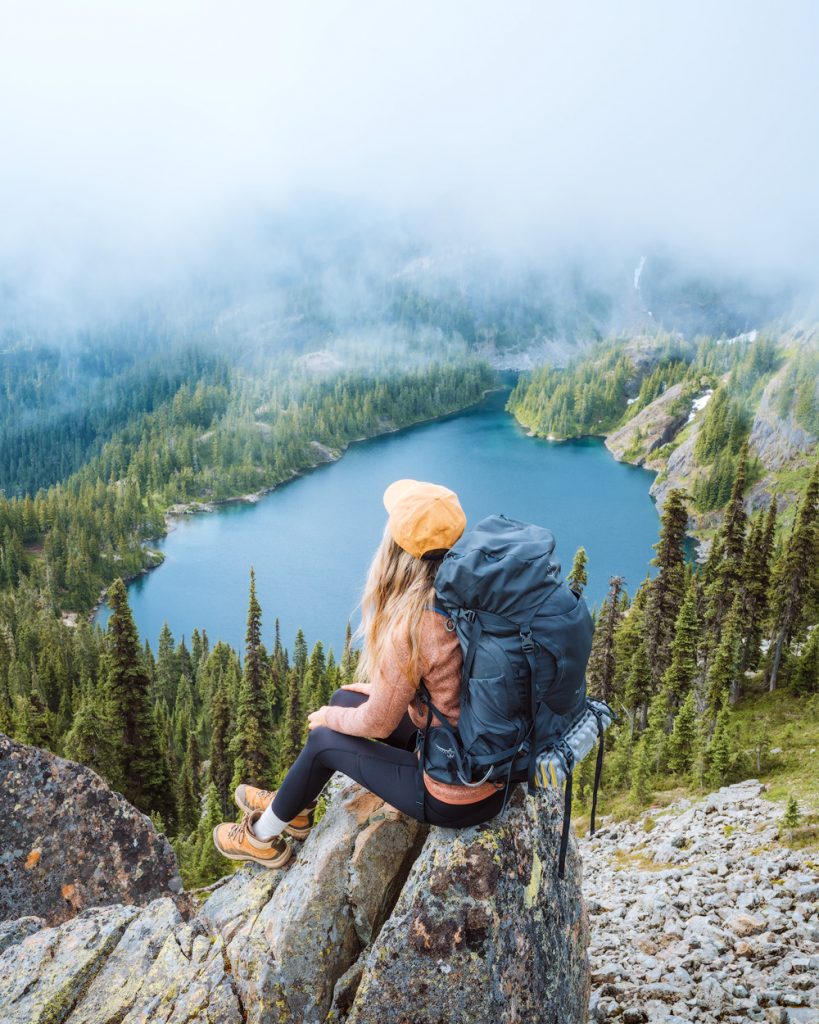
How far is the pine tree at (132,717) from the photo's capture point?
32.6m

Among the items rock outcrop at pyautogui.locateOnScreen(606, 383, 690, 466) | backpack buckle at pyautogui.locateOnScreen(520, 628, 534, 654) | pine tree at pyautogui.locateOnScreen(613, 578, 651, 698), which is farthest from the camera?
rock outcrop at pyautogui.locateOnScreen(606, 383, 690, 466)

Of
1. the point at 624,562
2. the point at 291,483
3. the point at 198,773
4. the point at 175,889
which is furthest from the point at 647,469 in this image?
the point at 175,889

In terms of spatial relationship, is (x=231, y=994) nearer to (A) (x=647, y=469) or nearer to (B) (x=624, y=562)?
(B) (x=624, y=562)

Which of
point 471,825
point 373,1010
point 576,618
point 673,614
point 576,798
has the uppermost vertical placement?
point 576,618

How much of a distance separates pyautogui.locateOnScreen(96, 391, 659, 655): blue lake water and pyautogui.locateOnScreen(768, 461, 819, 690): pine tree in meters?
56.2

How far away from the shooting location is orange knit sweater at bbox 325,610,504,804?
541 centimetres

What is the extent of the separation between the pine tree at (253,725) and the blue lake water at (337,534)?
4308cm

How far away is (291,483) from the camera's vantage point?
198625 mm

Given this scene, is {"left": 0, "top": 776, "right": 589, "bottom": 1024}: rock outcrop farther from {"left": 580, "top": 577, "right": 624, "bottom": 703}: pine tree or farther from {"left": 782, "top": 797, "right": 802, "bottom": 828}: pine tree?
{"left": 580, "top": 577, "right": 624, "bottom": 703}: pine tree

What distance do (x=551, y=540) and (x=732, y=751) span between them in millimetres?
25845

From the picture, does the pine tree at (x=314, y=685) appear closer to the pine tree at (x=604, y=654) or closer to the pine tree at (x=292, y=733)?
the pine tree at (x=292, y=733)

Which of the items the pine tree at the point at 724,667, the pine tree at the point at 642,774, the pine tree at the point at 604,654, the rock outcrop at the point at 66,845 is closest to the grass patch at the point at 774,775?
the pine tree at the point at 642,774

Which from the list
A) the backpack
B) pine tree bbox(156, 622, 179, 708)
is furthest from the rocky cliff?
pine tree bbox(156, 622, 179, 708)

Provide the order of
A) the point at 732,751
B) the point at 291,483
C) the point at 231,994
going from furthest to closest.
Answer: the point at 291,483 → the point at 732,751 → the point at 231,994
